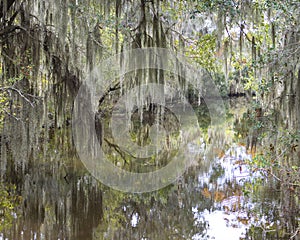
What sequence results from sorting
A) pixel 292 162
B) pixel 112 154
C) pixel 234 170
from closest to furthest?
pixel 292 162 < pixel 234 170 < pixel 112 154

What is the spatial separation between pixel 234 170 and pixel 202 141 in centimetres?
393

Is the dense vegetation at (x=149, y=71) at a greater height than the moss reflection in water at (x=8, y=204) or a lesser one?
greater

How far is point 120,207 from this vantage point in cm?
477

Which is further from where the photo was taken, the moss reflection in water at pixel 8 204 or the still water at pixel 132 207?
the moss reflection in water at pixel 8 204

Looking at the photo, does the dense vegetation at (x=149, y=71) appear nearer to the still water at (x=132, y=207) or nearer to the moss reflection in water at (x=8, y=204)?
the moss reflection in water at (x=8, y=204)

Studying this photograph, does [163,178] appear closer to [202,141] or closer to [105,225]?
[105,225]

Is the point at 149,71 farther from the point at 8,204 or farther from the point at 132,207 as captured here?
the point at 8,204

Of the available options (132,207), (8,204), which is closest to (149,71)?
(132,207)

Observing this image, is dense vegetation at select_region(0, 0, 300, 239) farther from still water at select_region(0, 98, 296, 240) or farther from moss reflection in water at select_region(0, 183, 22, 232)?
still water at select_region(0, 98, 296, 240)

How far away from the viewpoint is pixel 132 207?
4773 millimetres

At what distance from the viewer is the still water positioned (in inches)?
157

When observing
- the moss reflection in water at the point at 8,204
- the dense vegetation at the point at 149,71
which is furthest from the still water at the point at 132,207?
the dense vegetation at the point at 149,71

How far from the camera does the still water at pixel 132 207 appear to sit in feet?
13.1

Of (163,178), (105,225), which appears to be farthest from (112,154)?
(105,225)
